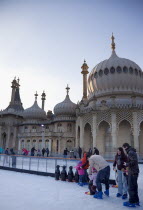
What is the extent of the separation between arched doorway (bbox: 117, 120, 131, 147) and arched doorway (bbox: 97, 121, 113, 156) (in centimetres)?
167

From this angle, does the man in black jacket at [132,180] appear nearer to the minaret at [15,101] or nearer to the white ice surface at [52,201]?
the white ice surface at [52,201]

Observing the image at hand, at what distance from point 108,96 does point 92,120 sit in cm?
651

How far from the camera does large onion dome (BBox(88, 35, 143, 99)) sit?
1373 inches

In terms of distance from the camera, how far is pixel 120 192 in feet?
21.6

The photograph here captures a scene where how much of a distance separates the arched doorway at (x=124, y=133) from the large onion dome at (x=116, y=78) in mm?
6152

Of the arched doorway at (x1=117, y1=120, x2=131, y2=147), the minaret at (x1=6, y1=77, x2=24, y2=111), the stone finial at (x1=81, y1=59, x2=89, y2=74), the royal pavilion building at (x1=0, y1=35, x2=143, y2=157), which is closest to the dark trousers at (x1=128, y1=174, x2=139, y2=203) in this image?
the royal pavilion building at (x1=0, y1=35, x2=143, y2=157)

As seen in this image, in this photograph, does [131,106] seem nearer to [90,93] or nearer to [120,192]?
[90,93]

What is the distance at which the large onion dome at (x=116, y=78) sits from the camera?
3488cm

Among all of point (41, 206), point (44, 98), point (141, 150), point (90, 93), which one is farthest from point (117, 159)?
point (44, 98)

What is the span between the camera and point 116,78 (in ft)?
115

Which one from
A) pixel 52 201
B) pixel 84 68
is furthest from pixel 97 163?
pixel 84 68

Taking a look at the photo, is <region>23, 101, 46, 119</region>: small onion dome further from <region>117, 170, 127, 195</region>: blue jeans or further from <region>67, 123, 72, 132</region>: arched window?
<region>117, 170, 127, 195</region>: blue jeans

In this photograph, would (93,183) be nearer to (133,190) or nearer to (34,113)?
(133,190)

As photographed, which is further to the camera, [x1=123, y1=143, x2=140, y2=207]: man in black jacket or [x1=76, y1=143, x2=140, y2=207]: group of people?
[x1=76, y1=143, x2=140, y2=207]: group of people
